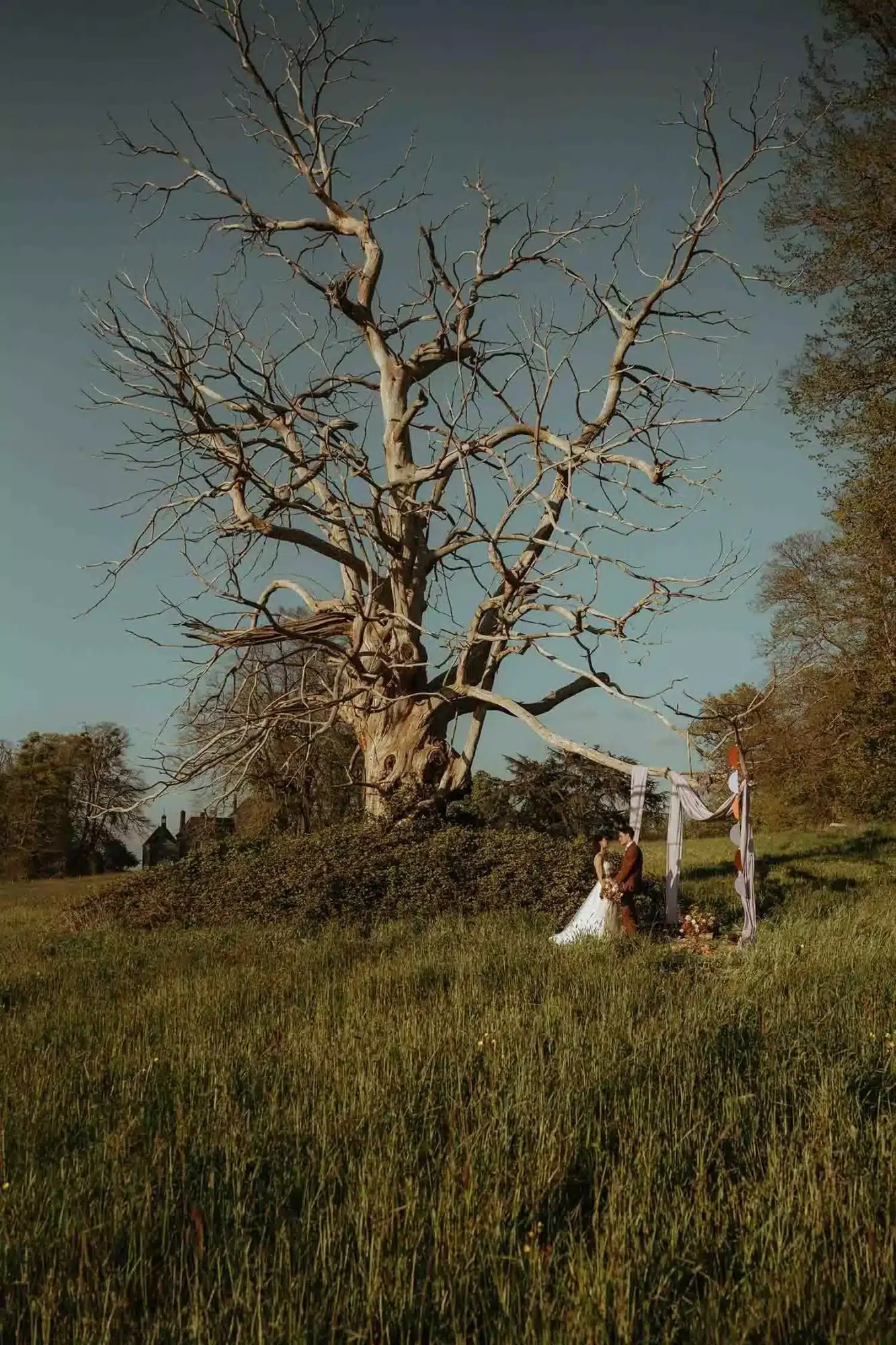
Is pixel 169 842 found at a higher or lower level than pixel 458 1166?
higher

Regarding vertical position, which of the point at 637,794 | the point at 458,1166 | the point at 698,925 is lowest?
the point at 458,1166

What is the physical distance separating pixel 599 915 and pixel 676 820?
125 inches

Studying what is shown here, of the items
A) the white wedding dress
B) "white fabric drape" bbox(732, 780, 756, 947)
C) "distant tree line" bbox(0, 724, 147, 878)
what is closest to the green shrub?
the white wedding dress

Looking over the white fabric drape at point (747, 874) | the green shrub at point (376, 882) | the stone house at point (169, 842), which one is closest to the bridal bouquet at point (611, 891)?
the green shrub at point (376, 882)

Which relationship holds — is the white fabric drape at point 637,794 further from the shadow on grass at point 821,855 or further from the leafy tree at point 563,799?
the leafy tree at point 563,799

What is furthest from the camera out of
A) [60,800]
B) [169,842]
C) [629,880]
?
[169,842]

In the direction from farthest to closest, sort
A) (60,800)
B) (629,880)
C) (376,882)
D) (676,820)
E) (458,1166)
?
(60,800)
(376,882)
(676,820)
(629,880)
(458,1166)

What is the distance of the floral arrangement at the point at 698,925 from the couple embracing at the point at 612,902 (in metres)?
0.86

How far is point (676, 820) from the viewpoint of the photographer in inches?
637

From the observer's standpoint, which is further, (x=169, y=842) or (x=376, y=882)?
(x=169, y=842)

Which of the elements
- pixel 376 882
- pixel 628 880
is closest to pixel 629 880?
pixel 628 880

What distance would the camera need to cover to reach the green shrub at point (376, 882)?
50.5ft

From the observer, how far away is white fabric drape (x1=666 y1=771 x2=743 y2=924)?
1515 centimetres

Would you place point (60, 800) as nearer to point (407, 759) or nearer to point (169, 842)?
point (169, 842)
